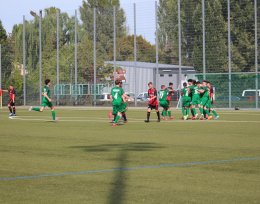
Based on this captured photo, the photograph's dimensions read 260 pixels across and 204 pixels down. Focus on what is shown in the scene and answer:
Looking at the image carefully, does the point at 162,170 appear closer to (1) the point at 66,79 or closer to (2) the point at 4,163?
(2) the point at 4,163

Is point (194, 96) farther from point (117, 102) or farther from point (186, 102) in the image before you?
point (117, 102)

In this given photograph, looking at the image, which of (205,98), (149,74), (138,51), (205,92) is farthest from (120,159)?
(138,51)

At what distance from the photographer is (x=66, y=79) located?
57312 mm

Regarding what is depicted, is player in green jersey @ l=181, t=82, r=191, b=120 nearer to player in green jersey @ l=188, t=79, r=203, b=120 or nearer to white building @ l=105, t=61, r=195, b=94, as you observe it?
player in green jersey @ l=188, t=79, r=203, b=120

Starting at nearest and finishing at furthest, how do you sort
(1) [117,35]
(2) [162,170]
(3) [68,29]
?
1. (2) [162,170]
2. (1) [117,35]
3. (3) [68,29]

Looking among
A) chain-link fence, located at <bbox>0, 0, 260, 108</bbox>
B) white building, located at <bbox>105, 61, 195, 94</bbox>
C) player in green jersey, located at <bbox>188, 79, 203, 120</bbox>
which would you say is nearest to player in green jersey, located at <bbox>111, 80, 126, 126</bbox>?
player in green jersey, located at <bbox>188, 79, 203, 120</bbox>

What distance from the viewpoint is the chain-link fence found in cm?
4800

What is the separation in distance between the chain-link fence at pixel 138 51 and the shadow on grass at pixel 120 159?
31589 millimetres

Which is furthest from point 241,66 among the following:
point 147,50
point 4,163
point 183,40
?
point 4,163

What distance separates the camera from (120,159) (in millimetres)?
12734

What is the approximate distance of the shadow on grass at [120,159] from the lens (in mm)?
8203

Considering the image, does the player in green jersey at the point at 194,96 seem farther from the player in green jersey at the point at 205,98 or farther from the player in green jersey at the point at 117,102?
the player in green jersey at the point at 117,102

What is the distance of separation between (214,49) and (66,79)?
14545mm

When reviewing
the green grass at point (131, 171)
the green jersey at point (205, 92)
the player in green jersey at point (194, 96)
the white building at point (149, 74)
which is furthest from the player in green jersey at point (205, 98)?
the white building at point (149, 74)
